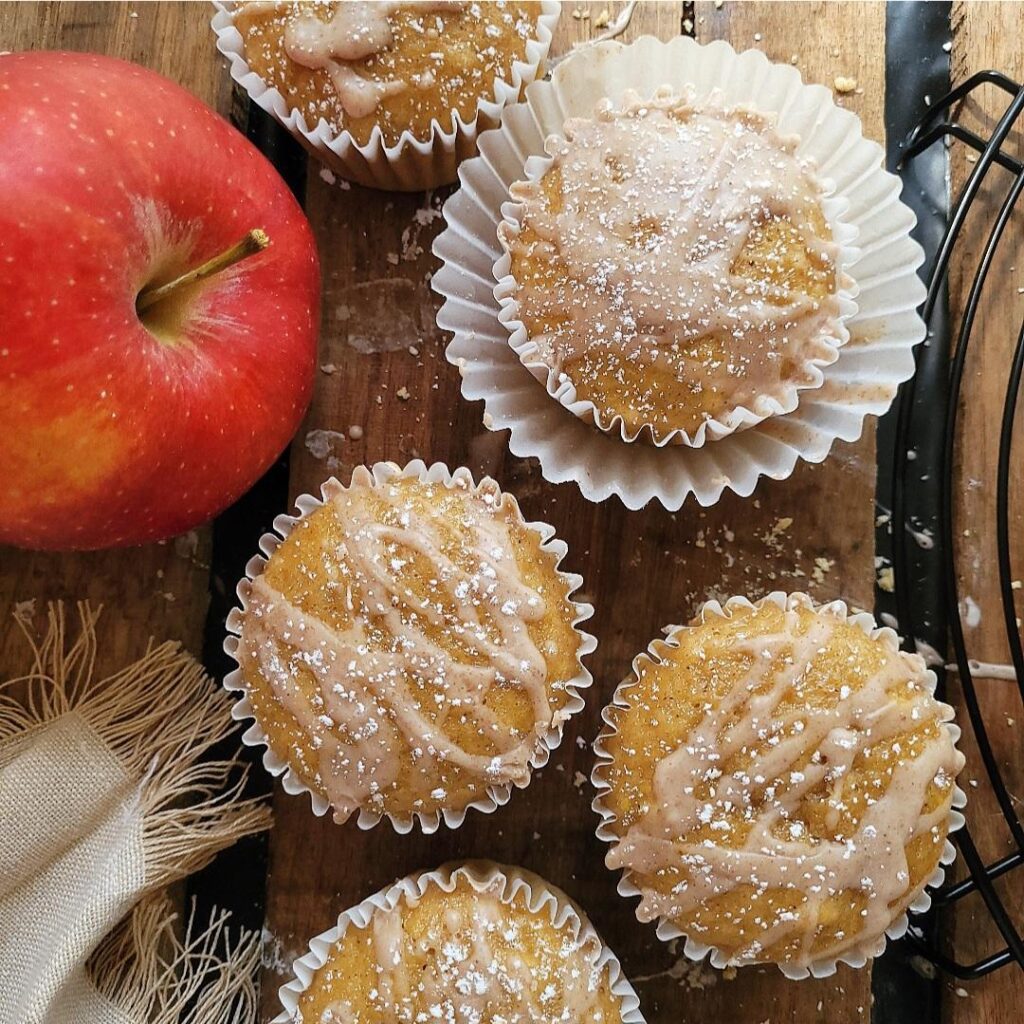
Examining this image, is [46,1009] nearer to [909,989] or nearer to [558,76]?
[909,989]

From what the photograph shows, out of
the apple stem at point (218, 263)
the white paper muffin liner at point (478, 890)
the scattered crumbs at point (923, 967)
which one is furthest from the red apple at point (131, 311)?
the scattered crumbs at point (923, 967)

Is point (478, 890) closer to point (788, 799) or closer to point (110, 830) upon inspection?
point (788, 799)

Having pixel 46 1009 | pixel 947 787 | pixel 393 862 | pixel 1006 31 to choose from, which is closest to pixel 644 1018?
pixel 393 862

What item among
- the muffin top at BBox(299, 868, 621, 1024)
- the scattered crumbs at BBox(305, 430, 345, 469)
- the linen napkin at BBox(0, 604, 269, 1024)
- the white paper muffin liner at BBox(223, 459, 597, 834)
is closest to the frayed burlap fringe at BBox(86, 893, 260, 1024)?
the linen napkin at BBox(0, 604, 269, 1024)

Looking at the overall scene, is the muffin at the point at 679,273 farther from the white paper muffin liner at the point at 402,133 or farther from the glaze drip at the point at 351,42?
the glaze drip at the point at 351,42

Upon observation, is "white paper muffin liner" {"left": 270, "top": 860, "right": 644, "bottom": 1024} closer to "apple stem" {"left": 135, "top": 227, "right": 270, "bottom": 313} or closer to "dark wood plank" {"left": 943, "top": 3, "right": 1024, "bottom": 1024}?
"dark wood plank" {"left": 943, "top": 3, "right": 1024, "bottom": 1024}
